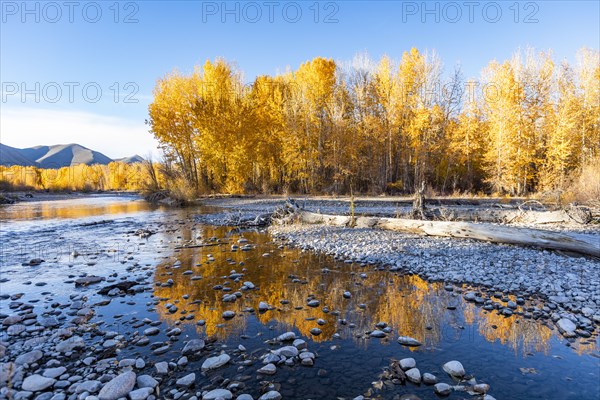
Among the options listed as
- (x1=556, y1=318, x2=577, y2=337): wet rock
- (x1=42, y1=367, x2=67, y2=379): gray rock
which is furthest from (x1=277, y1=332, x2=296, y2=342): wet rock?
(x1=556, y1=318, x2=577, y2=337): wet rock

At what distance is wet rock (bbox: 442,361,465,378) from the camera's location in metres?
3.21

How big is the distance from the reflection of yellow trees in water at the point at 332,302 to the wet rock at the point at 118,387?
1.27 metres

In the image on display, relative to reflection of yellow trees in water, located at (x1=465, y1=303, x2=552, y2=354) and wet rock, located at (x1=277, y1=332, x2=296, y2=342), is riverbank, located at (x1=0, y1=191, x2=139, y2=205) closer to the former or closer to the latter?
wet rock, located at (x1=277, y1=332, x2=296, y2=342)

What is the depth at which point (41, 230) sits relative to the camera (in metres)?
13.2

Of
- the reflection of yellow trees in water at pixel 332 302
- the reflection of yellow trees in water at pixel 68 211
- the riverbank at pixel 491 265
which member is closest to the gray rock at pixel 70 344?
the reflection of yellow trees in water at pixel 332 302

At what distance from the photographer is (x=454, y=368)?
3.26 metres

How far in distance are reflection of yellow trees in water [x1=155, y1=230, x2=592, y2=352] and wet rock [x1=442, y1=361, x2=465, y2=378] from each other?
0.54 meters

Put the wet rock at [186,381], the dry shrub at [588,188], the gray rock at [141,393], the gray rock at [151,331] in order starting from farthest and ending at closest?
the dry shrub at [588,188]
the gray rock at [151,331]
the wet rock at [186,381]
the gray rock at [141,393]

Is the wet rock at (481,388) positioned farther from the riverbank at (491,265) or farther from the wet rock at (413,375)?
the riverbank at (491,265)

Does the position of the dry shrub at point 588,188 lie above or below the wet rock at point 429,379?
above

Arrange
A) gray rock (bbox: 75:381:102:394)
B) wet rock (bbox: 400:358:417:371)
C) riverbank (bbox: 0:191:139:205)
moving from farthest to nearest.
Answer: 1. riverbank (bbox: 0:191:139:205)
2. wet rock (bbox: 400:358:417:371)
3. gray rock (bbox: 75:381:102:394)

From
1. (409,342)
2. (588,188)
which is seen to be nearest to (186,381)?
(409,342)

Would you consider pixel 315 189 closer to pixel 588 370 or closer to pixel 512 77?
pixel 512 77

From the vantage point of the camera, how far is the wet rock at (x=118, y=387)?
2.82 m
